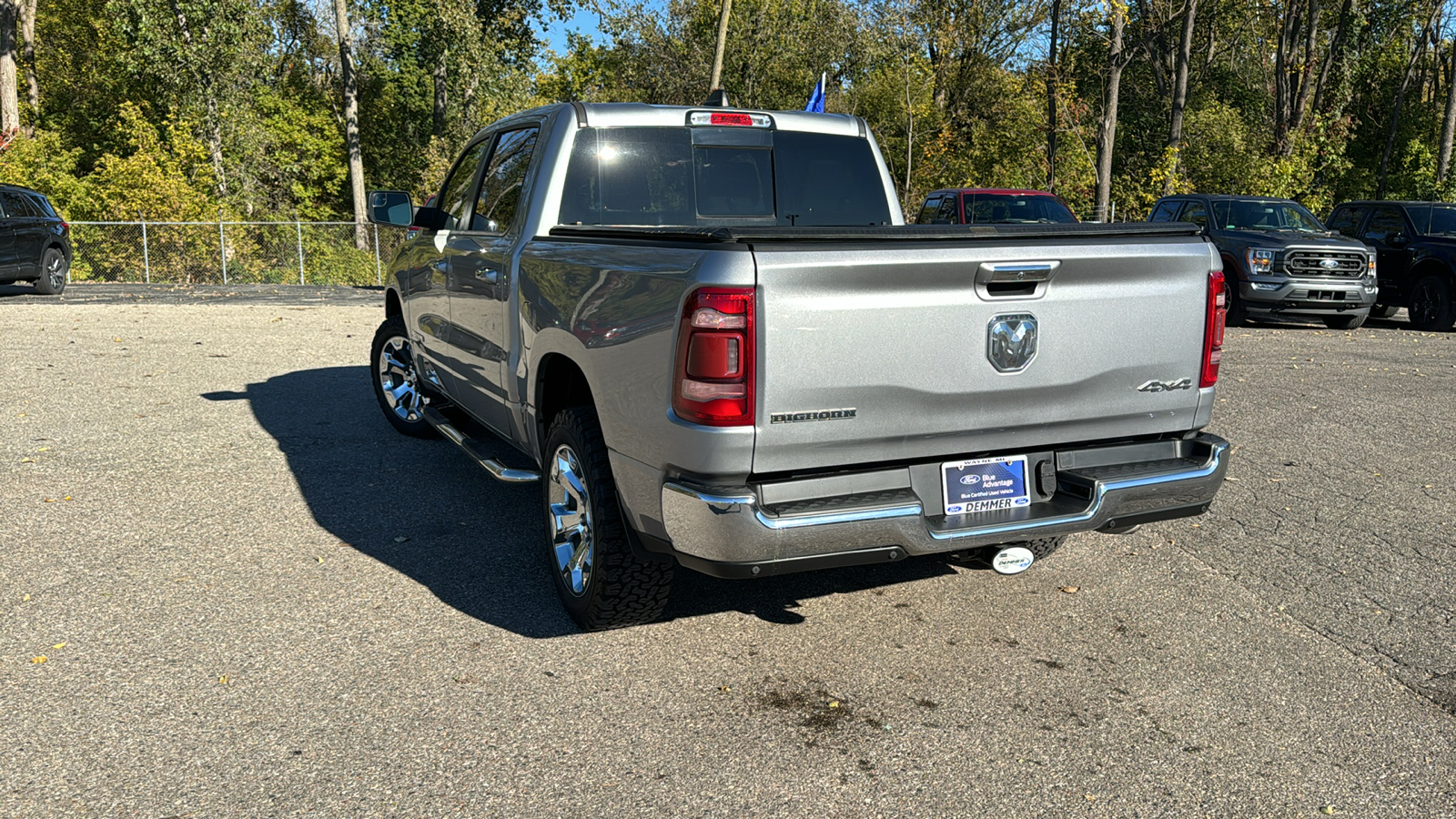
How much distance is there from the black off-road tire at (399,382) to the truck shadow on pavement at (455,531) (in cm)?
13

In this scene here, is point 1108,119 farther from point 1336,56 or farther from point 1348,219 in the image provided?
point 1336,56

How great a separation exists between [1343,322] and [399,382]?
1506 cm

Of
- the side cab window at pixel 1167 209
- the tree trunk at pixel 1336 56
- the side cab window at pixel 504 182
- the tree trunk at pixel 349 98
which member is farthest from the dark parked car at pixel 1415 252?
the tree trunk at pixel 349 98

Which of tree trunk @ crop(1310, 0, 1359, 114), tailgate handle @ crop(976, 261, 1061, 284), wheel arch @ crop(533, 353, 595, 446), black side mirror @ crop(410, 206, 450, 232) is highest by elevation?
tree trunk @ crop(1310, 0, 1359, 114)

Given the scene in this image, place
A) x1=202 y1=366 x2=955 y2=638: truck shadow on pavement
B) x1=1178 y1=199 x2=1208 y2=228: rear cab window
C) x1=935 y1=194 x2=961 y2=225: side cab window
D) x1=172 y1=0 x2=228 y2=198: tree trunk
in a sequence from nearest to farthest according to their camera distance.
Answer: x1=202 y1=366 x2=955 y2=638: truck shadow on pavement
x1=1178 y1=199 x2=1208 y2=228: rear cab window
x1=935 y1=194 x2=961 y2=225: side cab window
x1=172 y1=0 x2=228 y2=198: tree trunk

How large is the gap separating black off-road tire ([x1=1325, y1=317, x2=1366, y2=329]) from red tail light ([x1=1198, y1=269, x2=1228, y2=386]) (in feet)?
47.1

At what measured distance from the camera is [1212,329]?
4.11 metres

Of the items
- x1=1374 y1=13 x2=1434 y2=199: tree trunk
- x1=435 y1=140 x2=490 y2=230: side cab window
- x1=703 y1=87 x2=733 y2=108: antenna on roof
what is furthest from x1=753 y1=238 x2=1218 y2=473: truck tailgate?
x1=1374 y1=13 x2=1434 y2=199: tree trunk

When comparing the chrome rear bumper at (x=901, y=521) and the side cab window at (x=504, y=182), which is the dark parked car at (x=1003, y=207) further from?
the chrome rear bumper at (x=901, y=521)

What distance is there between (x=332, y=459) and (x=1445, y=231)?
54.8ft

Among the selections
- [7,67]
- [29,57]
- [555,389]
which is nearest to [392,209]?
[555,389]

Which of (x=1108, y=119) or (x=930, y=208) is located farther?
(x=1108, y=119)

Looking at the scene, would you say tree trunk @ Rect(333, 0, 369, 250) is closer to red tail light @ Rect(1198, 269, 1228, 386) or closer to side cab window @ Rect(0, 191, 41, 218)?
side cab window @ Rect(0, 191, 41, 218)

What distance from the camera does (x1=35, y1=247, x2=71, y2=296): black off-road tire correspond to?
1981 cm
